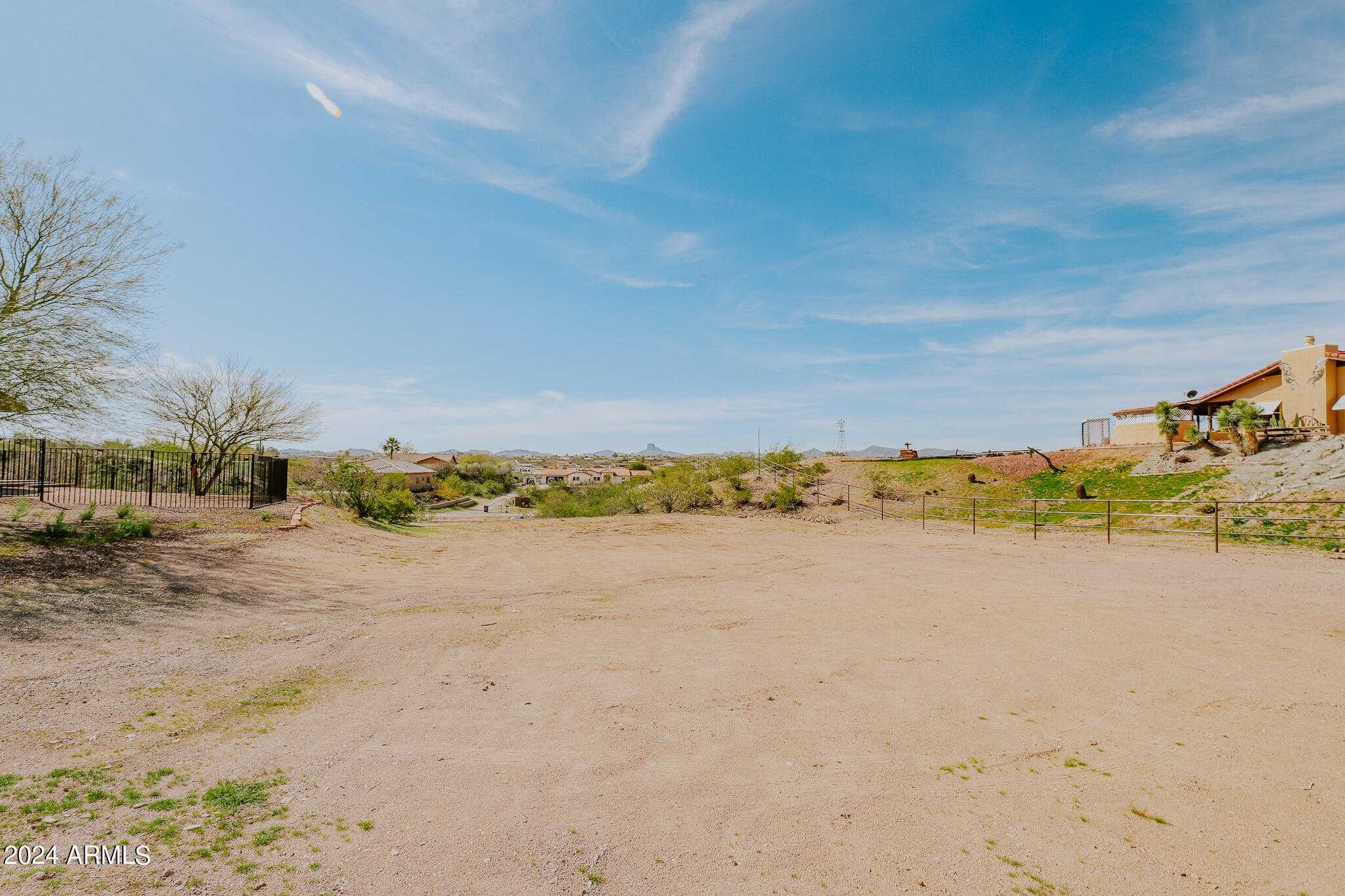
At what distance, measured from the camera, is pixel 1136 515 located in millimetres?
16516

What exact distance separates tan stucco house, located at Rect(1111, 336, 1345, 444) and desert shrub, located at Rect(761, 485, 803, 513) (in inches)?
785

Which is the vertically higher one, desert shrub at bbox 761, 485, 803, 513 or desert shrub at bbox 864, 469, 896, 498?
desert shrub at bbox 864, 469, 896, 498

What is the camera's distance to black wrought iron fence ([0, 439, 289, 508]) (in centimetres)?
1844

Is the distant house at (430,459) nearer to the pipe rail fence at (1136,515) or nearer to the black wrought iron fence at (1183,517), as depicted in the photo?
the pipe rail fence at (1136,515)

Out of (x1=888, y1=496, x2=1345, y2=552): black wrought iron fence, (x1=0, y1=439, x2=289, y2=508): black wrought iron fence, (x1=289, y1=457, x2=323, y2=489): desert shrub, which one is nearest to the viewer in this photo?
(x1=888, y1=496, x2=1345, y2=552): black wrought iron fence

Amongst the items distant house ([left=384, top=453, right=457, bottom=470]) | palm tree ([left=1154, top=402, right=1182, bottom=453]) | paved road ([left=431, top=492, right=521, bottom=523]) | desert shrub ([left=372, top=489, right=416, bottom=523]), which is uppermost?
palm tree ([left=1154, top=402, right=1182, bottom=453])

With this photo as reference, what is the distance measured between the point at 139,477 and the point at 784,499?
1137 inches

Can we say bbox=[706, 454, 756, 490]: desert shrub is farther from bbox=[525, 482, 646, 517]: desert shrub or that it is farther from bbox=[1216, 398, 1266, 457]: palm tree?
bbox=[1216, 398, 1266, 457]: palm tree

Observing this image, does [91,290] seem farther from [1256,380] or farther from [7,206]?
[1256,380]

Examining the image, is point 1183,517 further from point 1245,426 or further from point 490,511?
point 490,511

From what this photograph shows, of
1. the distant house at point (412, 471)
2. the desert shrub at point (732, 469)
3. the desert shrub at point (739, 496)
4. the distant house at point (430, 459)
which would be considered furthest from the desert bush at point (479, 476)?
the desert shrub at point (739, 496)

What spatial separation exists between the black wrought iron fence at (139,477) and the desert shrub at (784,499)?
69.1 ft

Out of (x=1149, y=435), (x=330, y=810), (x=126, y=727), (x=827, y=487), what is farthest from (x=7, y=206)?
(x=1149, y=435)

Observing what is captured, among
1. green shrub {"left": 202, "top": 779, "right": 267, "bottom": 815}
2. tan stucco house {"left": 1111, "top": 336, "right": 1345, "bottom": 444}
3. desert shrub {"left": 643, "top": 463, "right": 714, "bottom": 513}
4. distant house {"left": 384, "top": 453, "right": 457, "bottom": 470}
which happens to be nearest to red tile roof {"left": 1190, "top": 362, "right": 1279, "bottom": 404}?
tan stucco house {"left": 1111, "top": 336, "right": 1345, "bottom": 444}
